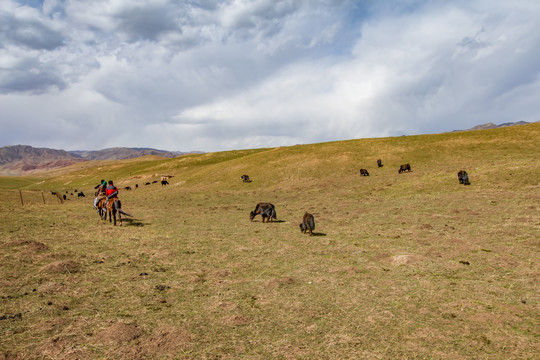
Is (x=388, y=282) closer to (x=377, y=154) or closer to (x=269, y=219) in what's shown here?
(x=269, y=219)

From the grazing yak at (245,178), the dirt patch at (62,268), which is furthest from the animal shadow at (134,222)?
the grazing yak at (245,178)

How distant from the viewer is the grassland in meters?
6.39

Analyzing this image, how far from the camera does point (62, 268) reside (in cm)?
1070

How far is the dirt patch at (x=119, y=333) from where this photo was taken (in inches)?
259

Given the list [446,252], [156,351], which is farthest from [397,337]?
[446,252]

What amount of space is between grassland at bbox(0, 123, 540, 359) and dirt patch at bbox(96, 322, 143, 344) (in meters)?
0.04

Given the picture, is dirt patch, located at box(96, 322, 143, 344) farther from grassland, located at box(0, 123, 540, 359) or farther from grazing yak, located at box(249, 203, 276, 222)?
grazing yak, located at box(249, 203, 276, 222)

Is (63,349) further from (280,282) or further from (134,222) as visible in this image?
(134,222)

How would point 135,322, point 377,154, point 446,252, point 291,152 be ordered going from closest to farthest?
point 135,322 < point 446,252 < point 377,154 < point 291,152

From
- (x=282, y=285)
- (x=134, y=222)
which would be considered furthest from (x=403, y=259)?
(x=134, y=222)

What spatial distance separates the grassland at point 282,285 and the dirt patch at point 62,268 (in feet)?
0.19

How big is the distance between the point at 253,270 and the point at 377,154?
4587 cm

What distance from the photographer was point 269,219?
22.4 m

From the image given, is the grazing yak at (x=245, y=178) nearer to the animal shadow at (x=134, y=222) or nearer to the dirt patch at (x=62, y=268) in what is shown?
the animal shadow at (x=134, y=222)
